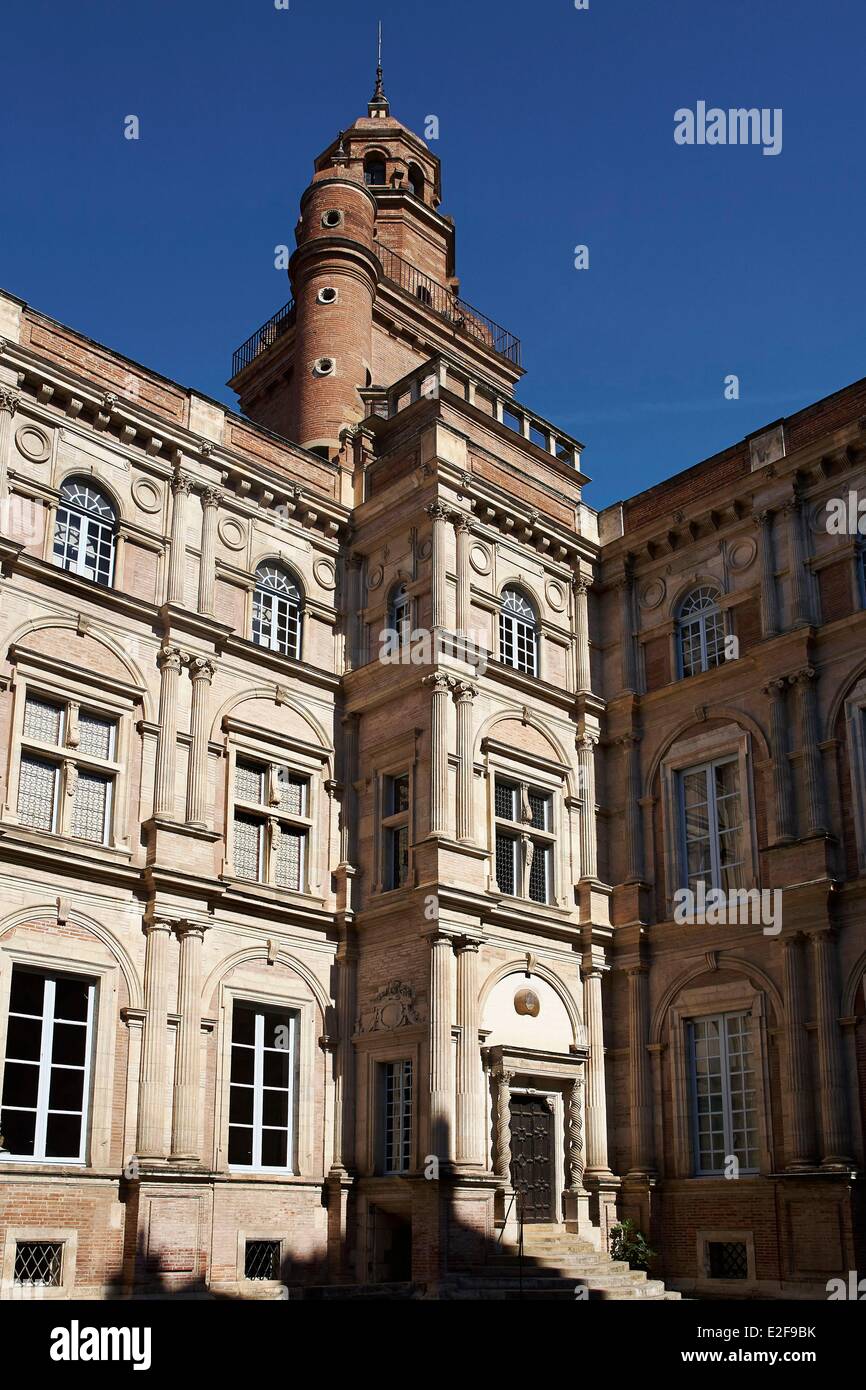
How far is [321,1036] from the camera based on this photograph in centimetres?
2555

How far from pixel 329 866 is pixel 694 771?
765 cm

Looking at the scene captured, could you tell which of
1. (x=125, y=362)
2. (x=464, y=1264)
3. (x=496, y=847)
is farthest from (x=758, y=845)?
(x=125, y=362)

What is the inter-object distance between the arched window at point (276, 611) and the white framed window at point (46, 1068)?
8.11 meters

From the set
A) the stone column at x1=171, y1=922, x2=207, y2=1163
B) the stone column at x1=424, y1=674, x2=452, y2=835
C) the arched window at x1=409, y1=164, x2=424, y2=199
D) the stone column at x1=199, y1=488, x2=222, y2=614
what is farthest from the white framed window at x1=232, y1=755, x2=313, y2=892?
the arched window at x1=409, y1=164, x2=424, y2=199

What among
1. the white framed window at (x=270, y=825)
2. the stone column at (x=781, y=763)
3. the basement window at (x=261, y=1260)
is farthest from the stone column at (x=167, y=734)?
the stone column at (x=781, y=763)

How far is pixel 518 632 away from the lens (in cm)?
2964

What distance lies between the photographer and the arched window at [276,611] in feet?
90.7

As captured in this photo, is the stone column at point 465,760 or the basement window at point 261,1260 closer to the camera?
the basement window at point 261,1260

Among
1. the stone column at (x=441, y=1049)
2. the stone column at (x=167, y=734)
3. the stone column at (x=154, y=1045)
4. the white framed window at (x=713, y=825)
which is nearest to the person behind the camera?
the stone column at (x=154, y=1045)

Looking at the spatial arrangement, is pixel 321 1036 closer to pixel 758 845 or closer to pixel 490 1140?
pixel 490 1140

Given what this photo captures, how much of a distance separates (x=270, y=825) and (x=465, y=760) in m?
3.87

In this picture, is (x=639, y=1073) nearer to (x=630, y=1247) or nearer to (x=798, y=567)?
(x=630, y=1247)

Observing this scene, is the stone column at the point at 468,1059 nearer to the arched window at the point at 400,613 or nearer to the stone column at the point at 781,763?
the stone column at the point at 781,763

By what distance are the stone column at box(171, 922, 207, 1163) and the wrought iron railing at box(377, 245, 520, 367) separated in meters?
22.2
